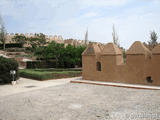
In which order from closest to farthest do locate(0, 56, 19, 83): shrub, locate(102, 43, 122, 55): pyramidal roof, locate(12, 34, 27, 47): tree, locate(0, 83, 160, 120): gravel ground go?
locate(0, 83, 160, 120): gravel ground
locate(102, 43, 122, 55): pyramidal roof
locate(0, 56, 19, 83): shrub
locate(12, 34, 27, 47): tree

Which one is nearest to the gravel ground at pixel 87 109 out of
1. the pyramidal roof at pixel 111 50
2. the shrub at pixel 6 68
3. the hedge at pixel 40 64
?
the pyramidal roof at pixel 111 50

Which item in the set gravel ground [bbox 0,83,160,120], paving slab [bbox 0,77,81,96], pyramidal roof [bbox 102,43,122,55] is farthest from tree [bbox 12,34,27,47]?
gravel ground [bbox 0,83,160,120]

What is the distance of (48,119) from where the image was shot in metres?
6.21

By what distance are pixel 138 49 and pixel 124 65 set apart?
1.84 m

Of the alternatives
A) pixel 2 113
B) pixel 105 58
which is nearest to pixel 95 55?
pixel 105 58

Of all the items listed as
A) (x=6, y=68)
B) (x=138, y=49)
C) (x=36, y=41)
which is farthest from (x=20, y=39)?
(x=138, y=49)

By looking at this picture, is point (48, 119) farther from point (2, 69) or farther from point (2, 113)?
point (2, 69)

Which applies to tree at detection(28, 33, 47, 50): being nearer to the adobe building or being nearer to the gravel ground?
the adobe building

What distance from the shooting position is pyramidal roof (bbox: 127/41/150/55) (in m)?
12.3

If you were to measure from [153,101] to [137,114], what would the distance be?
2.34 meters

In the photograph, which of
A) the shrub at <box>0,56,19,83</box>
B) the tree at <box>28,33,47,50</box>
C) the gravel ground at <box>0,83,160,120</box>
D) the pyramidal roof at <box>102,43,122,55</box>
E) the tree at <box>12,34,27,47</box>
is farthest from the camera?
the tree at <box>12,34,27,47</box>

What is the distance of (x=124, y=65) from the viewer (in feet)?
44.0

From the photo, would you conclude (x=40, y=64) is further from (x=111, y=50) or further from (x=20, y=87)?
(x=111, y=50)

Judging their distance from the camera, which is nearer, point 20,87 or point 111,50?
point 20,87
